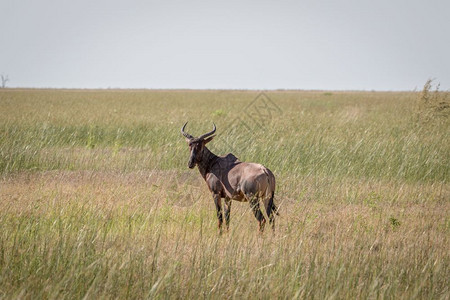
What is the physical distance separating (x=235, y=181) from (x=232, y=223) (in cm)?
74

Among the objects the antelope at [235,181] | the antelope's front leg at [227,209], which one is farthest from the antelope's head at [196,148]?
the antelope's front leg at [227,209]

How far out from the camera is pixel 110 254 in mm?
4430

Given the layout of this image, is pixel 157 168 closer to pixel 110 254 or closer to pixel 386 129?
pixel 110 254

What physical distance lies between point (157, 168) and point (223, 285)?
6939 mm

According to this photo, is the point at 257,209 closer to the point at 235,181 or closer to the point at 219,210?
the point at 235,181

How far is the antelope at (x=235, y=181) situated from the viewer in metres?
5.55

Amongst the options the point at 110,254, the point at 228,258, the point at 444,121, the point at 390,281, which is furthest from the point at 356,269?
the point at 444,121

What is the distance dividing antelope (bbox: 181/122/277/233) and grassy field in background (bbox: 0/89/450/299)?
367 millimetres

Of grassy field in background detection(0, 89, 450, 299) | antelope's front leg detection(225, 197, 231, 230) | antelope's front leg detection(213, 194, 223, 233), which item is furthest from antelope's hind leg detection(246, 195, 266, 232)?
antelope's front leg detection(213, 194, 223, 233)

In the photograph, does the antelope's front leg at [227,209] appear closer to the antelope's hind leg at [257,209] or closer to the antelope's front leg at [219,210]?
the antelope's front leg at [219,210]

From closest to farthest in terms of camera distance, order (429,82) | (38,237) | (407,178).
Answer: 1. (38,237)
2. (407,178)
3. (429,82)

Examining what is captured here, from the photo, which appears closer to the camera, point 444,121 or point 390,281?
point 390,281

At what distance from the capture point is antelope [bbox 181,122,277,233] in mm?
5551

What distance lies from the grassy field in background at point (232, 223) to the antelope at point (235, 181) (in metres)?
0.37
